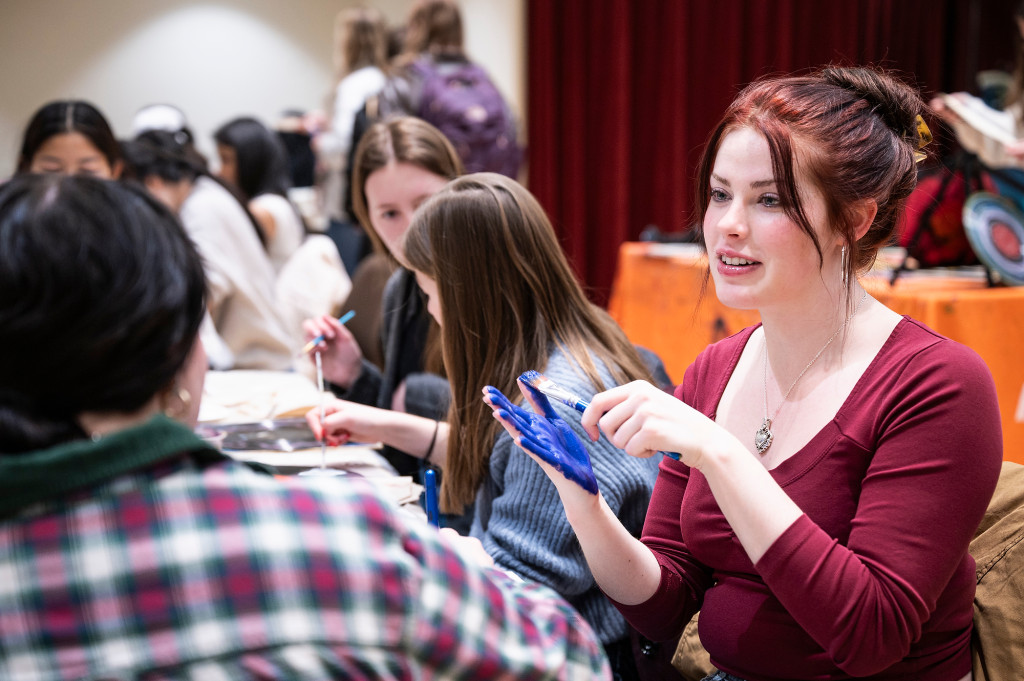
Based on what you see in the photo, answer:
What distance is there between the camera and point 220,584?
62 centimetres

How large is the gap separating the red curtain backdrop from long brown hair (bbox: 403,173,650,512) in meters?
3.61

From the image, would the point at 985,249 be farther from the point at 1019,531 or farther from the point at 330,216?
the point at 330,216

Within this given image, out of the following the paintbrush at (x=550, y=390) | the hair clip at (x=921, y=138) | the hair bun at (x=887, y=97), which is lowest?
the paintbrush at (x=550, y=390)

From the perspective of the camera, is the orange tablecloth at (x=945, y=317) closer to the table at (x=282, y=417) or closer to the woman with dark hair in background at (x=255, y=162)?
the table at (x=282, y=417)

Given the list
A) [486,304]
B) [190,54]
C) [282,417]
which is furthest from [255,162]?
[486,304]

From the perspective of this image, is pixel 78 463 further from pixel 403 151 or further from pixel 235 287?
pixel 235 287

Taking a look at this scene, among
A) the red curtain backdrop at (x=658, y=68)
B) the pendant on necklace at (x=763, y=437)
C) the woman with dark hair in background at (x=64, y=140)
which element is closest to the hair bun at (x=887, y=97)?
the pendant on necklace at (x=763, y=437)

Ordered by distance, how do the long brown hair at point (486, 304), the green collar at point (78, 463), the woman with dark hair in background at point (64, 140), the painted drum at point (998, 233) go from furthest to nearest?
the woman with dark hair in background at point (64, 140)
the painted drum at point (998, 233)
the long brown hair at point (486, 304)
the green collar at point (78, 463)

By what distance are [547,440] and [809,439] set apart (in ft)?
1.05

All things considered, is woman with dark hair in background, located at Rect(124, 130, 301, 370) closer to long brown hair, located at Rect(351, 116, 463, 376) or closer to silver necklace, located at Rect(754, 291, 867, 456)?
long brown hair, located at Rect(351, 116, 463, 376)

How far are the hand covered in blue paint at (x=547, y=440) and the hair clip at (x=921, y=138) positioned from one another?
0.56m

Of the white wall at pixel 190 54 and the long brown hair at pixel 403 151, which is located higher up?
the white wall at pixel 190 54

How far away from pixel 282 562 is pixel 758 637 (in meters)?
0.61

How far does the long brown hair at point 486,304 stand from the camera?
4.58ft
